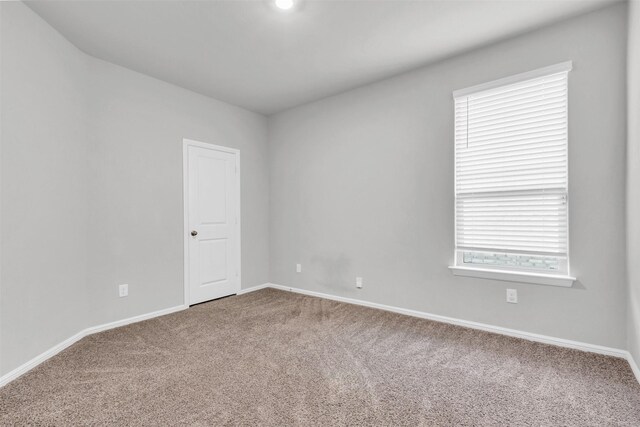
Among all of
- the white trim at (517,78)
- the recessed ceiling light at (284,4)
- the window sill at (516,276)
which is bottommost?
the window sill at (516,276)

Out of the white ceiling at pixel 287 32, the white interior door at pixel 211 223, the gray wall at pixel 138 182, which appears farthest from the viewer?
the white interior door at pixel 211 223

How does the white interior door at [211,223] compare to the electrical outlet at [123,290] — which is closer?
the electrical outlet at [123,290]

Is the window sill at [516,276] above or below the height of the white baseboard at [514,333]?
above

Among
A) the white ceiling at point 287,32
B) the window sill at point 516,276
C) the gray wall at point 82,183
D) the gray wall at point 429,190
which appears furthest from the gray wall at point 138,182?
the window sill at point 516,276

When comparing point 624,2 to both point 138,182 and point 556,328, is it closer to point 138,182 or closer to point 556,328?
point 556,328

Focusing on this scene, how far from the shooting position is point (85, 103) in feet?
9.84

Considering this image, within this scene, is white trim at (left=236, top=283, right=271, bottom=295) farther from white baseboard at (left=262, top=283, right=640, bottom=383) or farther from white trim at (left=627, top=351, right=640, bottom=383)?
white trim at (left=627, top=351, right=640, bottom=383)

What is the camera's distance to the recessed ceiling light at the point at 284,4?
2.26m

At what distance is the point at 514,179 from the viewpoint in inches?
109

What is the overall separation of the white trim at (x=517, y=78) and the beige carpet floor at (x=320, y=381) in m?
2.31

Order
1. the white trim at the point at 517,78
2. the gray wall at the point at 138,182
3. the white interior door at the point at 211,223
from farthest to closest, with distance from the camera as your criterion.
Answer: the white interior door at the point at 211,223 → the gray wall at the point at 138,182 → the white trim at the point at 517,78

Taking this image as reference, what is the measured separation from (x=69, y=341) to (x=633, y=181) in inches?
183

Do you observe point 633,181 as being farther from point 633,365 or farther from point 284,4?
point 284,4

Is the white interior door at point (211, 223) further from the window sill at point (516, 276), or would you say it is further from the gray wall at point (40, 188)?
the window sill at point (516, 276)
